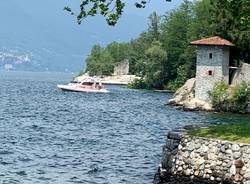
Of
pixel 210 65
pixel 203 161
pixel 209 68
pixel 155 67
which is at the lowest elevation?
pixel 203 161

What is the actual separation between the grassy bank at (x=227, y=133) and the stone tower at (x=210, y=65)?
36.0m

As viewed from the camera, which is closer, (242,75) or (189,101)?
(242,75)

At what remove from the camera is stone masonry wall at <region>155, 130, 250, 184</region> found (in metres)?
18.7

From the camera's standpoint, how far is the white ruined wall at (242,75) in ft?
189

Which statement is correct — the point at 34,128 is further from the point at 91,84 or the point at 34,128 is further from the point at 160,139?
the point at 91,84

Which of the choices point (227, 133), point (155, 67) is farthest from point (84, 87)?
point (227, 133)

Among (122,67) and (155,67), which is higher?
(122,67)

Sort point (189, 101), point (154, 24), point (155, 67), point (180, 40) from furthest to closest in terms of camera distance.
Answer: point (154, 24) < point (180, 40) < point (155, 67) < point (189, 101)

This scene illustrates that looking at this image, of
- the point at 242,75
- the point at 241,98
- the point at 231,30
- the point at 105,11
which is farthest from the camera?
the point at 231,30

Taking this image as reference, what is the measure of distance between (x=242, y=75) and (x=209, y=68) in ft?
11.2

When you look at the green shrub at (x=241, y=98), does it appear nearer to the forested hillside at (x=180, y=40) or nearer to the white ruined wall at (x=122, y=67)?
the forested hillside at (x=180, y=40)

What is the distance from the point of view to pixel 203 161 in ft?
64.1

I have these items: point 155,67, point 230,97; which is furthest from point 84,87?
point 230,97

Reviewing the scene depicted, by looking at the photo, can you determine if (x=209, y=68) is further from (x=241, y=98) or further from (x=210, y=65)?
(x=241, y=98)
